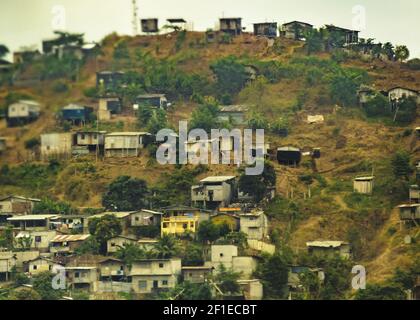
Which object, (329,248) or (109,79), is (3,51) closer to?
(109,79)

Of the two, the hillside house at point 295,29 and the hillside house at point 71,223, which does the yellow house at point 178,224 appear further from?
the hillside house at point 295,29

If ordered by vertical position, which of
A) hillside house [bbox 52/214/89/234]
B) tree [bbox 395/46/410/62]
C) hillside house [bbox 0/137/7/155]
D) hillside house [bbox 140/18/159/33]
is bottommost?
hillside house [bbox 52/214/89/234]

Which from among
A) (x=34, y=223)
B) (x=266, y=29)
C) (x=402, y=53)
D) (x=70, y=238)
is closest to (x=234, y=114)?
(x=266, y=29)

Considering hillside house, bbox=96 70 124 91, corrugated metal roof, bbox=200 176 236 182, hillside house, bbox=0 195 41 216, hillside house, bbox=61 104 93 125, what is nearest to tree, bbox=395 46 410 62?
hillside house, bbox=96 70 124 91

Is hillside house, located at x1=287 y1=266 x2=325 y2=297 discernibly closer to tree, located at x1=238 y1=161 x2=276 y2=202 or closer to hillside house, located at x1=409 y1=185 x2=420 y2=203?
tree, located at x1=238 y1=161 x2=276 y2=202

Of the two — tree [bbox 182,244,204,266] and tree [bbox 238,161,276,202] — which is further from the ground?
tree [bbox 238,161,276,202]

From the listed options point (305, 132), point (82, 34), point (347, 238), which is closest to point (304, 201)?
point (347, 238)

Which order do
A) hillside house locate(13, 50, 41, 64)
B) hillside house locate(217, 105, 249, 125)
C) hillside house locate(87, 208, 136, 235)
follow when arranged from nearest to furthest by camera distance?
hillside house locate(87, 208, 136, 235) < hillside house locate(13, 50, 41, 64) < hillside house locate(217, 105, 249, 125)
